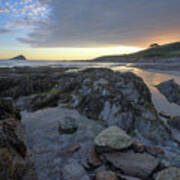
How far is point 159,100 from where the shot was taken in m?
9.75

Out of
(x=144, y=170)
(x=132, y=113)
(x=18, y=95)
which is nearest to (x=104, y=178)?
(x=144, y=170)

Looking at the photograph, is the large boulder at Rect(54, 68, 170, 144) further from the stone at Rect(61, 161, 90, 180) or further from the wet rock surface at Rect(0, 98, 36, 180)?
the wet rock surface at Rect(0, 98, 36, 180)

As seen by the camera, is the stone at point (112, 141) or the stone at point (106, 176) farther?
the stone at point (112, 141)

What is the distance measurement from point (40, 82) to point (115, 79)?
566 cm

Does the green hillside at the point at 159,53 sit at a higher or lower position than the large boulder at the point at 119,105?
higher

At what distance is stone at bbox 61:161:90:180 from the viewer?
3.31 m

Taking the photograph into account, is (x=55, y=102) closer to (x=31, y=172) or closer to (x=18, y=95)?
(x=18, y=95)

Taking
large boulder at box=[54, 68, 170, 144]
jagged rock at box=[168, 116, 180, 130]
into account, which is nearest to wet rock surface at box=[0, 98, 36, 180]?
large boulder at box=[54, 68, 170, 144]

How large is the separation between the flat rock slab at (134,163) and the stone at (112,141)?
0.18m

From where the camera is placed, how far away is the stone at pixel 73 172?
10.9ft

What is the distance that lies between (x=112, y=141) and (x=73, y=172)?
1318 millimetres

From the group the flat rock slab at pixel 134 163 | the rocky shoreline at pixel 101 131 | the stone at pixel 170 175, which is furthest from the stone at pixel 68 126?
the stone at pixel 170 175

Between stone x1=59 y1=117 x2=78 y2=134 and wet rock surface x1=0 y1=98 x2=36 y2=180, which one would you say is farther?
stone x1=59 y1=117 x2=78 y2=134

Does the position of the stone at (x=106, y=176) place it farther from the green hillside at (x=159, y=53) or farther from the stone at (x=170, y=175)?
the green hillside at (x=159, y=53)
